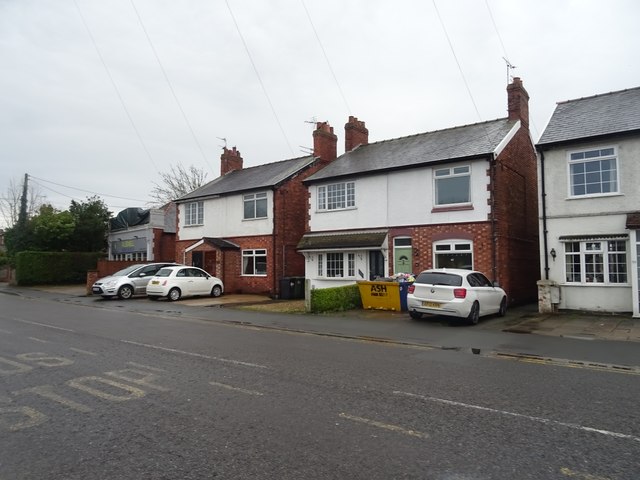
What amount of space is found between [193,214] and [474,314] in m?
20.3

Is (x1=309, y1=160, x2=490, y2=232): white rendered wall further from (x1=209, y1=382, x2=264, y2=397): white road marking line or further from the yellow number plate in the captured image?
(x1=209, y1=382, x2=264, y2=397): white road marking line

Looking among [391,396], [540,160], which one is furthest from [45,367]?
[540,160]

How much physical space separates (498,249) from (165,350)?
13.2m

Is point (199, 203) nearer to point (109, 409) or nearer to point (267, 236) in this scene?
point (267, 236)

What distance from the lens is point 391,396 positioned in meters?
5.87

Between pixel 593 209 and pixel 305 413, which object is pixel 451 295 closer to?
pixel 593 209

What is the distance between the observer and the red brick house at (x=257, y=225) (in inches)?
968

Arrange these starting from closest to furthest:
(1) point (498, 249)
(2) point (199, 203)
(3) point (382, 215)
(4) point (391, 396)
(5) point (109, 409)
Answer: (5) point (109, 409), (4) point (391, 396), (1) point (498, 249), (3) point (382, 215), (2) point (199, 203)

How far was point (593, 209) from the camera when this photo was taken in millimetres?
15773

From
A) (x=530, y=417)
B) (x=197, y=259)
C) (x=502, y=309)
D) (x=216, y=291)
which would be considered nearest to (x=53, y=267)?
(x=197, y=259)

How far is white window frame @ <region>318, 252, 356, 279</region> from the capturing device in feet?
70.4

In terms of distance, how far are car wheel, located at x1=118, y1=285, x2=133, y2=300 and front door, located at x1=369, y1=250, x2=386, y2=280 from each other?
1146cm

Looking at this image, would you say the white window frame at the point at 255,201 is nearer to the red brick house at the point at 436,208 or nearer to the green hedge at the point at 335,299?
the red brick house at the point at 436,208

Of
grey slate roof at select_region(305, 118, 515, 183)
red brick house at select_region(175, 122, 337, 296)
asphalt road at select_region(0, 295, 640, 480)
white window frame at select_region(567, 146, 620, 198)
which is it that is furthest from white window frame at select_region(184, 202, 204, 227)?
white window frame at select_region(567, 146, 620, 198)
